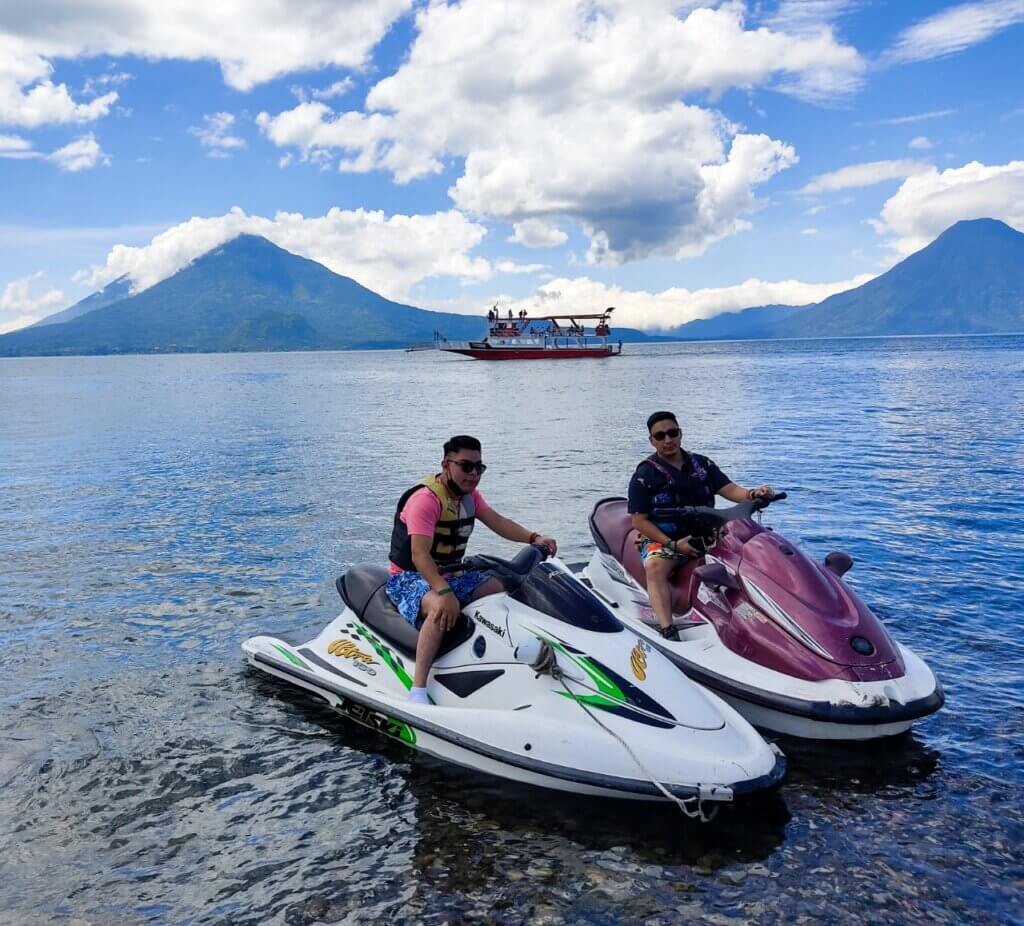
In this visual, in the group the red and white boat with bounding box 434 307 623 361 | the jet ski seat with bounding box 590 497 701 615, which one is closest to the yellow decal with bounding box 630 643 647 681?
the jet ski seat with bounding box 590 497 701 615

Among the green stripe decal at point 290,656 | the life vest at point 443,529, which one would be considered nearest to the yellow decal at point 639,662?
the life vest at point 443,529

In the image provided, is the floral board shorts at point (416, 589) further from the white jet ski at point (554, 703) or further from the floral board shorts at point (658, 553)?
the floral board shorts at point (658, 553)

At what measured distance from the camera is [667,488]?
850 cm

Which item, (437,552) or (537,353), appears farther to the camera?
(537,353)

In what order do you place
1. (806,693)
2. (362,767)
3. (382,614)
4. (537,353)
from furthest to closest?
(537,353)
(382,614)
(362,767)
(806,693)

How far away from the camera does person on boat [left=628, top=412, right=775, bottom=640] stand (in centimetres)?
815

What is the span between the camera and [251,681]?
8.80 metres

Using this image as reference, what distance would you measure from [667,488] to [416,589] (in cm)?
275

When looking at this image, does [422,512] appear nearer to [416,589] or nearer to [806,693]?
[416,589]

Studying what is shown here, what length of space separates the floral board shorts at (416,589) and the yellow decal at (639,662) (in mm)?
1410

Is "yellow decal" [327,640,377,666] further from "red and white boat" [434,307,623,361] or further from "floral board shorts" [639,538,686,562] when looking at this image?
"red and white boat" [434,307,623,361]

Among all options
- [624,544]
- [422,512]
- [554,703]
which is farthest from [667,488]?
[554,703]

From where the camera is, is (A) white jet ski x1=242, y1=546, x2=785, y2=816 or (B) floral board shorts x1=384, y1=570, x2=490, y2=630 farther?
(B) floral board shorts x1=384, y1=570, x2=490, y2=630

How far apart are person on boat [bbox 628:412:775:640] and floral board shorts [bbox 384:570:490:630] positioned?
1.90 m
